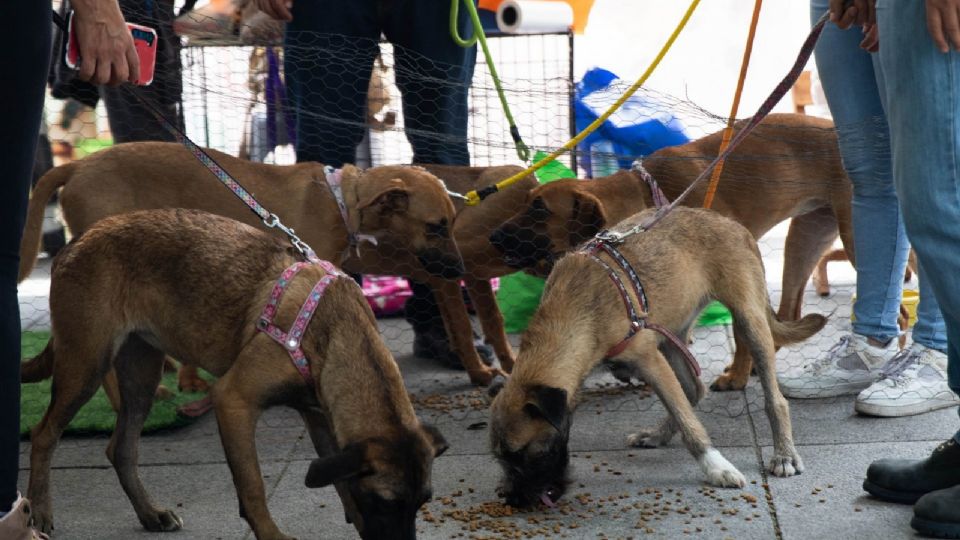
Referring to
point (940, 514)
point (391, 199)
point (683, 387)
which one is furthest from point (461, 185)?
point (940, 514)

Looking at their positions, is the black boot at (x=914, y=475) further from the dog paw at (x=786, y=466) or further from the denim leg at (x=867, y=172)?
the denim leg at (x=867, y=172)

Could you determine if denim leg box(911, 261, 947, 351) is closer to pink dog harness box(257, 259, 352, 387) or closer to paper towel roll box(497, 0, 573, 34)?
pink dog harness box(257, 259, 352, 387)

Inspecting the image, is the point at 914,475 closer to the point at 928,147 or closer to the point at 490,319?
the point at 928,147

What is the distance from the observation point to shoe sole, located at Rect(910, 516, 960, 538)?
3.27 metres

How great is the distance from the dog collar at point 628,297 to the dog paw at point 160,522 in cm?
158

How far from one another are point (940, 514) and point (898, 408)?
131cm

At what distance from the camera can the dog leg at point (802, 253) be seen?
18.5ft

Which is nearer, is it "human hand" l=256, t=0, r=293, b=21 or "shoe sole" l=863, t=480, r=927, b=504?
"shoe sole" l=863, t=480, r=927, b=504

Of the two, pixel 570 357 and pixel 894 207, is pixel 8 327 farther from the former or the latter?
pixel 894 207

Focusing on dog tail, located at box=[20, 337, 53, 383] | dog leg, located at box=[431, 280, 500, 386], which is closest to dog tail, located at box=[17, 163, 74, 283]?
dog tail, located at box=[20, 337, 53, 383]

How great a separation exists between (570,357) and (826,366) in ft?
5.49

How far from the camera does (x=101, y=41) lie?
116 inches

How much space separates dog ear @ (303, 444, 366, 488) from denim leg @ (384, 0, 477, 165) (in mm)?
2465

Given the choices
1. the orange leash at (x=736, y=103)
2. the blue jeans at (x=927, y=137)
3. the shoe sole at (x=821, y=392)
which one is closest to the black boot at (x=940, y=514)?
the blue jeans at (x=927, y=137)
